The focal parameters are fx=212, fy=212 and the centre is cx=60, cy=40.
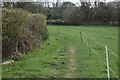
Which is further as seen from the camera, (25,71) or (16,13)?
(16,13)

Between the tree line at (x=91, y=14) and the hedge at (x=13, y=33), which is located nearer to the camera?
→ the hedge at (x=13, y=33)

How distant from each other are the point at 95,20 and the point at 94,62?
43632 mm

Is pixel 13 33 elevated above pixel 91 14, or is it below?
below

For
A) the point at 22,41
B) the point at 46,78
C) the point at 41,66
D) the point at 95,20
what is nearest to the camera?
the point at 46,78

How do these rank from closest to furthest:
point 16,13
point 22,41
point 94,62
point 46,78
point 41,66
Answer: point 46,78 < point 41,66 < point 94,62 < point 16,13 < point 22,41

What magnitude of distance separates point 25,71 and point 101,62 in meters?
3.76

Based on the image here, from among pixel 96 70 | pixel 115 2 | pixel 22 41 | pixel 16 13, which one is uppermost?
pixel 115 2

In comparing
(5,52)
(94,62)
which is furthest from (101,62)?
(5,52)

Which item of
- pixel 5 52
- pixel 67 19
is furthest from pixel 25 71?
pixel 67 19

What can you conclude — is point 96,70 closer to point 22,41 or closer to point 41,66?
point 41,66

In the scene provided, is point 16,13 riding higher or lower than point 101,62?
higher

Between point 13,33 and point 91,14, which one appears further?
point 91,14

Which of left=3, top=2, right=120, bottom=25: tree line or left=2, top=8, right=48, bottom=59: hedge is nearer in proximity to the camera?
left=2, top=8, right=48, bottom=59: hedge

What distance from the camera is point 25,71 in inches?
321
